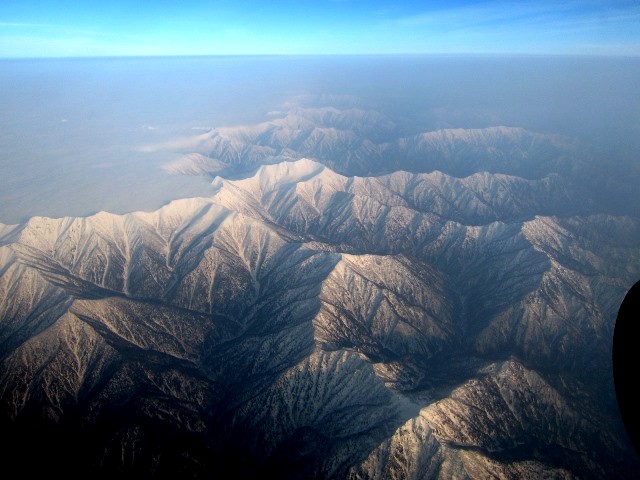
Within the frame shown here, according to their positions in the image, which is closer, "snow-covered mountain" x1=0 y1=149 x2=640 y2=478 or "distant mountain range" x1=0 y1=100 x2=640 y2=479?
"distant mountain range" x1=0 y1=100 x2=640 y2=479

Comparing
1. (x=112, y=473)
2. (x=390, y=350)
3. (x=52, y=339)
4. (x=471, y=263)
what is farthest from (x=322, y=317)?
(x=471, y=263)

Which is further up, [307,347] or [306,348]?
[307,347]

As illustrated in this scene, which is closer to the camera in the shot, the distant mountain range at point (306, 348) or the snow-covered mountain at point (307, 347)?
the distant mountain range at point (306, 348)
